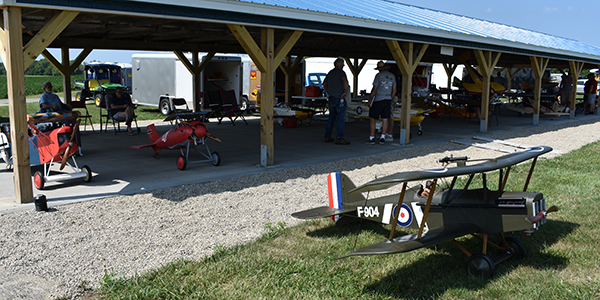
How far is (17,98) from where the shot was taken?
5.23m

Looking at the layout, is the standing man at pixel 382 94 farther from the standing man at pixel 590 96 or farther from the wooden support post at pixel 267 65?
the standing man at pixel 590 96

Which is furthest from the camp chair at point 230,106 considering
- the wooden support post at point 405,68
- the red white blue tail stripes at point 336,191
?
the red white blue tail stripes at point 336,191

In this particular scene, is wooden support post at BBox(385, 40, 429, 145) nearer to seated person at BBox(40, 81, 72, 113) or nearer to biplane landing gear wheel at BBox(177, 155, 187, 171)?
biplane landing gear wheel at BBox(177, 155, 187, 171)

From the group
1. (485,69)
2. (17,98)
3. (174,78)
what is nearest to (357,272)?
(17,98)

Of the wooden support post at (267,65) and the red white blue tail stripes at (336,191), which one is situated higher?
the wooden support post at (267,65)

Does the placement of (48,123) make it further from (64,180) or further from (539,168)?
(539,168)

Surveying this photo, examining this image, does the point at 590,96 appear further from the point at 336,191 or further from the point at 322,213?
the point at 322,213

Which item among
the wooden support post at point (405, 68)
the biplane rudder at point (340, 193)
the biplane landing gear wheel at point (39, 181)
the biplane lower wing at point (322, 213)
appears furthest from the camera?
the wooden support post at point (405, 68)

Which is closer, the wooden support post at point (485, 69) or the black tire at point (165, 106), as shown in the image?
the wooden support post at point (485, 69)

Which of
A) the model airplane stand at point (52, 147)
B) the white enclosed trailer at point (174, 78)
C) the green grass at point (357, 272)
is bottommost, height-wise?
the green grass at point (357, 272)

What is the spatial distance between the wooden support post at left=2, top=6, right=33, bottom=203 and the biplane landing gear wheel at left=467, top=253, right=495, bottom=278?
190 inches

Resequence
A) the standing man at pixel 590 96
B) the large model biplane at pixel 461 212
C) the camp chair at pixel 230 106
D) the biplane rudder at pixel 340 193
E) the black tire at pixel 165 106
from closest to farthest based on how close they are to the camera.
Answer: the large model biplane at pixel 461 212, the biplane rudder at pixel 340 193, the camp chair at pixel 230 106, the black tire at pixel 165 106, the standing man at pixel 590 96

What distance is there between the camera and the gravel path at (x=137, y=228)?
12.2 ft

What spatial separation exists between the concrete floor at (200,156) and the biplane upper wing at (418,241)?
3.72 metres
